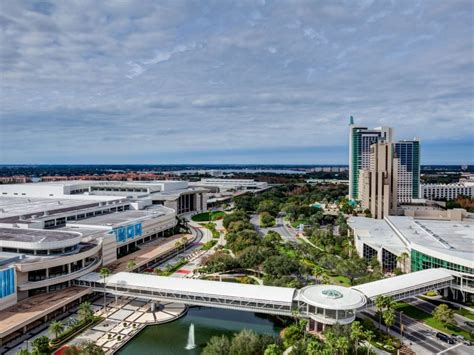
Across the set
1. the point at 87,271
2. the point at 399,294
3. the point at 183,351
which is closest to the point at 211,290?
the point at 183,351

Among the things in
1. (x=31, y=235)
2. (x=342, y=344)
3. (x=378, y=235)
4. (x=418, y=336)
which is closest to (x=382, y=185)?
(x=378, y=235)

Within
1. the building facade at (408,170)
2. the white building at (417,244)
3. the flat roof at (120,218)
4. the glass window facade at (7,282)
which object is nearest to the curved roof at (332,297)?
the white building at (417,244)

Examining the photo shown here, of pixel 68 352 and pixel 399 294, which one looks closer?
pixel 68 352

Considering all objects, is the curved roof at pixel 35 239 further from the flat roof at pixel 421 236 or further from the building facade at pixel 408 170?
the building facade at pixel 408 170

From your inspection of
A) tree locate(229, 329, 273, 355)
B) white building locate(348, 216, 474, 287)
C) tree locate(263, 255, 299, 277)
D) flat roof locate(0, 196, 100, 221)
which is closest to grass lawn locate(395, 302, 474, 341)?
white building locate(348, 216, 474, 287)

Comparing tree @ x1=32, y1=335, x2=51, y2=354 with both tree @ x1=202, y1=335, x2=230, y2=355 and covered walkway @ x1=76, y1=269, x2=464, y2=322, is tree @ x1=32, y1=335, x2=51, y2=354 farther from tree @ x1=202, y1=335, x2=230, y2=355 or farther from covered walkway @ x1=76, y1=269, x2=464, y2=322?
tree @ x1=202, y1=335, x2=230, y2=355

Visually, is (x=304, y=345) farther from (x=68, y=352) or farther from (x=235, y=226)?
(x=235, y=226)
